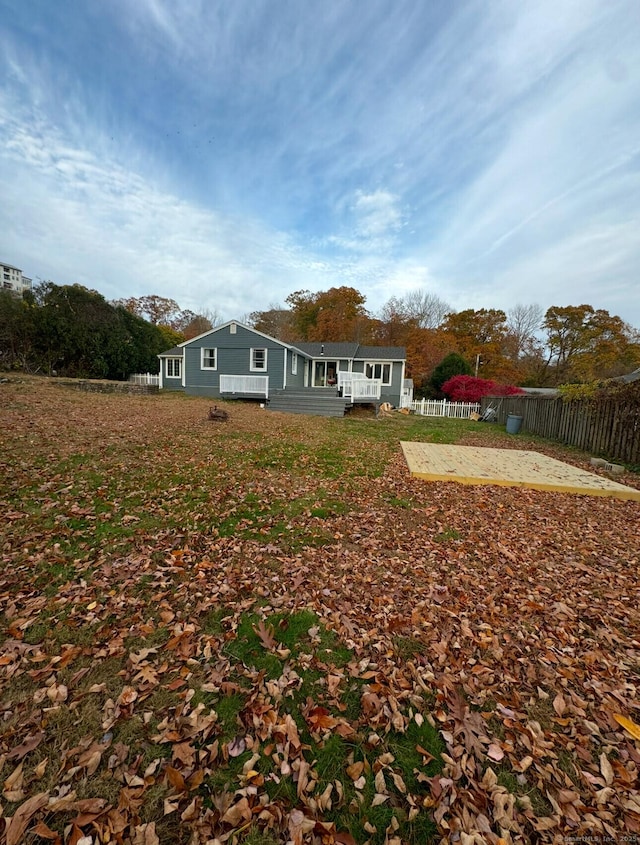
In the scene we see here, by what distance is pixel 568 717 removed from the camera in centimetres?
197

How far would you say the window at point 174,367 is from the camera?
2243 cm

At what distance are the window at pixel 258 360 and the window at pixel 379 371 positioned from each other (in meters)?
7.17

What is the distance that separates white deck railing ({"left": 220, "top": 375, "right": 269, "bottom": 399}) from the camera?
56.9 ft

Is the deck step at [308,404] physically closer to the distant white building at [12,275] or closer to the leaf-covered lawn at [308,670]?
the leaf-covered lawn at [308,670]

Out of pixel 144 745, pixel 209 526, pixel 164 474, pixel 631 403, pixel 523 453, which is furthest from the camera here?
pixel 523 453

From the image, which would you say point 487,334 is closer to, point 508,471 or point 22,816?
point 508,471

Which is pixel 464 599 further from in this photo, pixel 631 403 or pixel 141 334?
pixel 141 334

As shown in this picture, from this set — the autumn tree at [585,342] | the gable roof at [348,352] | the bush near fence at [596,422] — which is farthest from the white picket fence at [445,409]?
the autumn tree at [585,342]

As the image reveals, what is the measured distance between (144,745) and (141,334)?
83.3 feet

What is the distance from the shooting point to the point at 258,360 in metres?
19.4

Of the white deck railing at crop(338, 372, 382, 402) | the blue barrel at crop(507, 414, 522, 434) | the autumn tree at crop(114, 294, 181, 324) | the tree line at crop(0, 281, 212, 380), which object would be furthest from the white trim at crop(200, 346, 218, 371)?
the autumn tree at crop(114, 294, 181, 324)

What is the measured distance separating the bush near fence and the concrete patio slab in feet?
5.75

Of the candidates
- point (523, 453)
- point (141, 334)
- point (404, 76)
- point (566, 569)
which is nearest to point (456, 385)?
point (523, 453)

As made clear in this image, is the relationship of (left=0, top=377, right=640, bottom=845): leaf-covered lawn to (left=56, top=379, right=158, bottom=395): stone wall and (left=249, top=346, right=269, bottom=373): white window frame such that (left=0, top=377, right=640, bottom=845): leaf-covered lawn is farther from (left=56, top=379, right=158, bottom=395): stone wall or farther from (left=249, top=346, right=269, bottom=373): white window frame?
(left=249, top=346, right=269, bottom=373): white window frame
